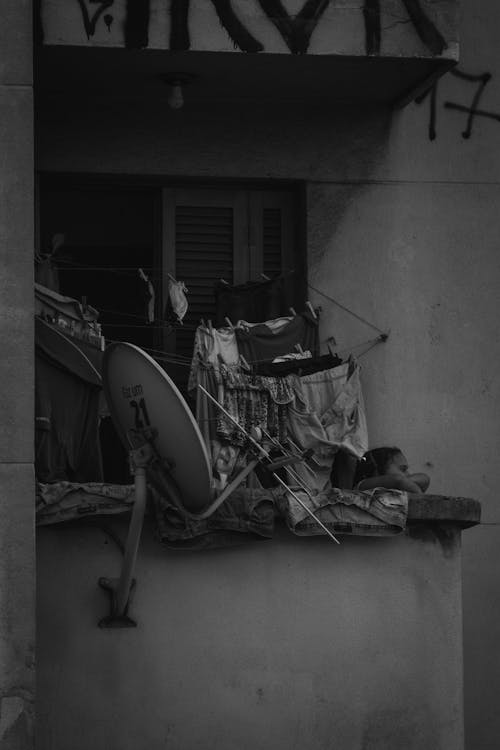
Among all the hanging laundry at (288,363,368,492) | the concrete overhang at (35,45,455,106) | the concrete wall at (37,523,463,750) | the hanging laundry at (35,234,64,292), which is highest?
the concrete overhang at (35,45,455,106)

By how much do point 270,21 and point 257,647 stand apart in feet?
15.2

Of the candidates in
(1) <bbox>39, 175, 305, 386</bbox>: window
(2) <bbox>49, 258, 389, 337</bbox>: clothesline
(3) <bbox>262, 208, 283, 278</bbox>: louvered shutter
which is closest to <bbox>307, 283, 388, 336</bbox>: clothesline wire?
(2) <bbox>49, 258, 389, 337</bbox>: clothesline

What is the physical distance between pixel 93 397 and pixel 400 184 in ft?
10.8

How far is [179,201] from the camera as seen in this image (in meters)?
15.4

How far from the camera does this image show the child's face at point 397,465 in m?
14.1

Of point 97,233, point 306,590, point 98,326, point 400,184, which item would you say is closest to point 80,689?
point 306,590

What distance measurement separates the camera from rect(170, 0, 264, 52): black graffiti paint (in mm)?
13904

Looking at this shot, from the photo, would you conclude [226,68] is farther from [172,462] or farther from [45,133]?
[172,462]

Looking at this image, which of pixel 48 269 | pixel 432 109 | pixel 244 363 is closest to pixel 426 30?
pixel 432 109

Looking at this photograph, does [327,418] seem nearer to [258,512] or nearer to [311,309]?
[311,309]

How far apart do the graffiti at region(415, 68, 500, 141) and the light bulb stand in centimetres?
212

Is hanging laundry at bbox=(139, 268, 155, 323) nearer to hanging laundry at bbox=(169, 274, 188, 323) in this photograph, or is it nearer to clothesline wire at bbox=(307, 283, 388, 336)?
hanging laundry at bbox=(169, 274, 188, 323)

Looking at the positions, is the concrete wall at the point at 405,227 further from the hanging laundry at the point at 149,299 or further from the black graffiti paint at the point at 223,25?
the black graffiti paint at the point at 223,25

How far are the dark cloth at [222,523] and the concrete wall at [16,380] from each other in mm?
1475
